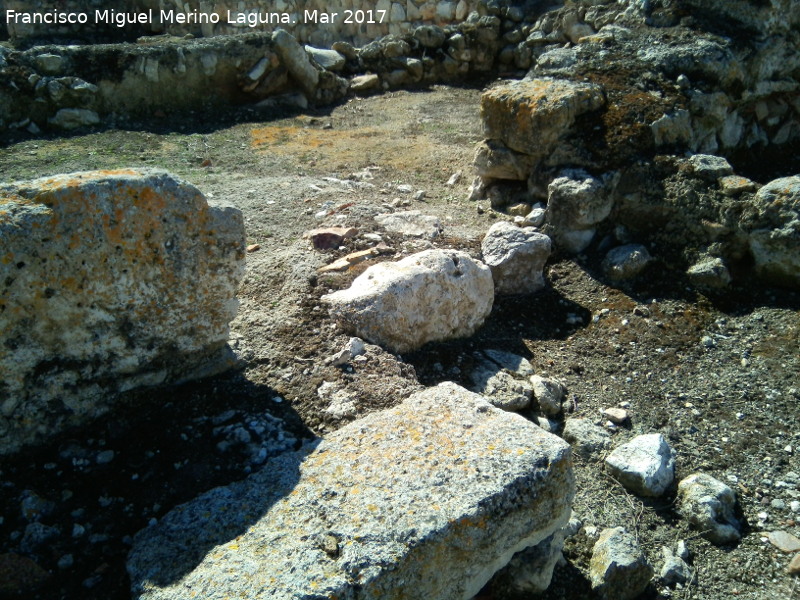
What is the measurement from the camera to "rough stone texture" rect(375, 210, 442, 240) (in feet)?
17.7

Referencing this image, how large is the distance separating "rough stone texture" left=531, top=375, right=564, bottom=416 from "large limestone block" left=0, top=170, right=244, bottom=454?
199 cm

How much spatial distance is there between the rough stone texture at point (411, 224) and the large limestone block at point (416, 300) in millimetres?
972

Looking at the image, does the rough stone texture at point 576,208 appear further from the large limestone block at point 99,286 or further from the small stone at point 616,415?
the large limestone block at point 99,286

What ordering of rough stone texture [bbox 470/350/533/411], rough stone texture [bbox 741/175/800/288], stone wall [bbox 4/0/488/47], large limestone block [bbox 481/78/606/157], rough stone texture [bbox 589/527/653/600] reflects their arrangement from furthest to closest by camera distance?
stone wall [bbox 4/0/488/47] < large limestone block [bbox 481/78/606/157] < rough stone texture [bbox 741/175/800/288] < rough stone texture [bbox 470/350/533/411] < rough stone texture [bbox 589/527/653/600]

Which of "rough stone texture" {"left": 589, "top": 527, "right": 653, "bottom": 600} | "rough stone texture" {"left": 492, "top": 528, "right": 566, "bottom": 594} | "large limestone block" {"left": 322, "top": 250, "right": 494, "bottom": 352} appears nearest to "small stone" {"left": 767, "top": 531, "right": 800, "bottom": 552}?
"rough stone texture" {"left": 589, "top": 527, "right": 653, "bottom": 600}

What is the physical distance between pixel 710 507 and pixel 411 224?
3.10m

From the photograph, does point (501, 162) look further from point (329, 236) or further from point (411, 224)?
point (329, 236)

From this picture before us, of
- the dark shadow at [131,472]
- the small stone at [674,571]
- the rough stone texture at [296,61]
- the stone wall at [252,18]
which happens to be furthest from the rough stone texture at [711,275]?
the stone wall at [252,18]

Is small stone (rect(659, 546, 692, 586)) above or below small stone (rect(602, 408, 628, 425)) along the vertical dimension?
below

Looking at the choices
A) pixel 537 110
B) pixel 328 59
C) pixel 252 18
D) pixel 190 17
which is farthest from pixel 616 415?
pixel 190 17

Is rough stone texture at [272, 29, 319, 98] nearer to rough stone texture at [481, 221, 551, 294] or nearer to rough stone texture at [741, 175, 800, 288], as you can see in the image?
rough stone texture at [481, 221, 551, 294]

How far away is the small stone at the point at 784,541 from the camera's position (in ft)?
10.8

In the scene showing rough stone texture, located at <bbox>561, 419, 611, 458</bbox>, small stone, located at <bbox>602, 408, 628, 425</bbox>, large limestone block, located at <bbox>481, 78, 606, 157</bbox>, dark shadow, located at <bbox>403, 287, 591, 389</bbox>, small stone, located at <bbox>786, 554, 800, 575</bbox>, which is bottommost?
small stone, located at <bbox>786, 554, 800, 575</bbox>

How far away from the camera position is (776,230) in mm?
4941
